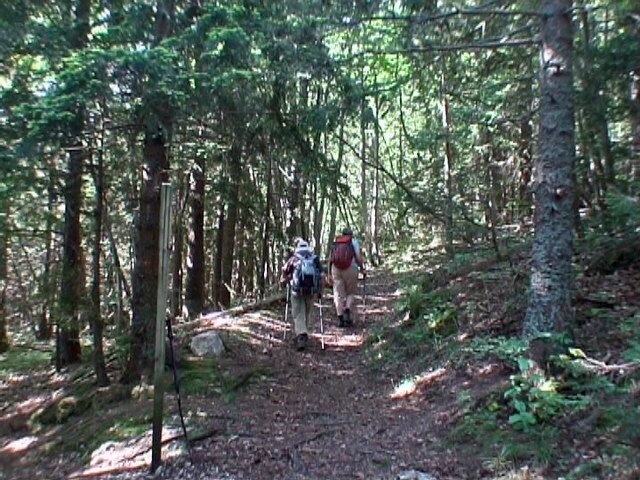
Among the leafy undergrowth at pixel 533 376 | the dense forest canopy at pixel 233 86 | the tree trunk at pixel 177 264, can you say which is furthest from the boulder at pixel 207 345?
the tree trunk at pixel 177 264

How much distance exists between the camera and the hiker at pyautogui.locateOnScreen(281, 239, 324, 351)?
36.1ft

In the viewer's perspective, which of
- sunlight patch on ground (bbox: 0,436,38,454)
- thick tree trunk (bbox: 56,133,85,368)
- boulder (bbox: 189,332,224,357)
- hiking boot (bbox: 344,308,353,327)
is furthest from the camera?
hiking boot (bbox: 344,308,353,327)

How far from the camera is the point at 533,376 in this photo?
616 centimetres

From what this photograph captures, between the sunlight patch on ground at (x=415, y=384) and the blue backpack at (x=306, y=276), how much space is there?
3.10 m

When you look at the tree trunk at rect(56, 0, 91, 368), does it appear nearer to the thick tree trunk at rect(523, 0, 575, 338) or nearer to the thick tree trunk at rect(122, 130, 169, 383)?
the thick tree trunk at rect(122, 130, 169, 383)

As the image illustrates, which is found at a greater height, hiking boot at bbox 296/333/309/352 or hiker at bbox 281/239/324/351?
hiker at bbox 281/239/324/351

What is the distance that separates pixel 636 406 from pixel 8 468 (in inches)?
304

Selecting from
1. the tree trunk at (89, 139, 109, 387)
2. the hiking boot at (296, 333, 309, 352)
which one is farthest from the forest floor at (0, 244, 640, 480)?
the tree trunk at (89, 139, 109, 387)

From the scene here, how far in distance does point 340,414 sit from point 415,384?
116 centimetres

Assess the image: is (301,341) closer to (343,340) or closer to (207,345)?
(343,340)

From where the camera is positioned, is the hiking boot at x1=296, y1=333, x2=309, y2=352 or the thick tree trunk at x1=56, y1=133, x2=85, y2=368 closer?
the thick tree trunk at x1=56, y1=133, x2=85, y2=368

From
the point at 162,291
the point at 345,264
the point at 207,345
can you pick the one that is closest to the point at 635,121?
the point at 345,264

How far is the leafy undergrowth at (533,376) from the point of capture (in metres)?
5.04

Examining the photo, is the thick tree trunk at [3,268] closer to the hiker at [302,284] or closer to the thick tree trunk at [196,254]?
the thick tree trunk at [196,254]
